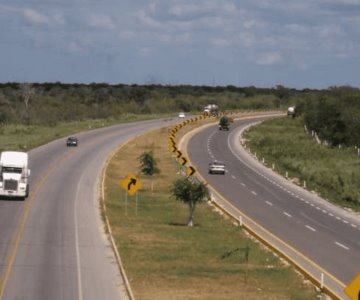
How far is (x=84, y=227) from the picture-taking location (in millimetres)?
44094

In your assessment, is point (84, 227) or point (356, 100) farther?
point (356, 100)

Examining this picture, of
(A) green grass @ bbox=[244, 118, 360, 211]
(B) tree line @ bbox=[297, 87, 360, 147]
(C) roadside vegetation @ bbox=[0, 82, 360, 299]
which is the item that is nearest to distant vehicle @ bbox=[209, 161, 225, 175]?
(C) roadside vegetation @ bbox=[0, 82, 360, 299]

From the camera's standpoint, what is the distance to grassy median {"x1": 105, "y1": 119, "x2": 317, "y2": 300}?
100 feet

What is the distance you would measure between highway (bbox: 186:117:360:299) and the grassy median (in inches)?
45.5

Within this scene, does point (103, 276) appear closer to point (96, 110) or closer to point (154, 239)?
point (154, 239)

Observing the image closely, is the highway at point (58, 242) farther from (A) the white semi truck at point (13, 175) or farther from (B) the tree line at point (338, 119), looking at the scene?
(B) the tree line at point (338, 119)

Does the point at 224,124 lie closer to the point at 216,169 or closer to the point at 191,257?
the point at 216,169

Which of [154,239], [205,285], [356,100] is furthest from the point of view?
[356,100]

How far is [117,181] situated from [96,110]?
373ft

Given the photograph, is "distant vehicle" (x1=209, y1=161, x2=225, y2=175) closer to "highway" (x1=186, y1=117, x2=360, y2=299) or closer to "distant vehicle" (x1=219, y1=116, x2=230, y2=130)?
"highway" (x1=186, y1=117, x2=360, y2=299)

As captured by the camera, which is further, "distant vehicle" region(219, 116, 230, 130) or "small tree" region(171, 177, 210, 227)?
"distant vehicle" region(219, 116, 230, 130)

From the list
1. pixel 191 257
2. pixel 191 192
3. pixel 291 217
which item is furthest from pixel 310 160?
pixel 191 257

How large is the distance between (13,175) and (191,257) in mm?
19264

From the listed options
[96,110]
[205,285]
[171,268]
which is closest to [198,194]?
[171,268]
